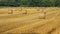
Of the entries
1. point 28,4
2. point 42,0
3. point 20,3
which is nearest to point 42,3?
point 42,0

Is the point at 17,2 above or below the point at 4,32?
below

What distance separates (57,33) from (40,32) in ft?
0.50

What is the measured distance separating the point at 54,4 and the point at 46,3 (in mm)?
615

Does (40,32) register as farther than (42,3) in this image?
No

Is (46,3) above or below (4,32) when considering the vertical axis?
below

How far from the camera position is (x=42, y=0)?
10930mm

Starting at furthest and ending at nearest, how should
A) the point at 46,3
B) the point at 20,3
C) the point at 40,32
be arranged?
the point at 46,3 → the point at 20,3 → the point at 40,32

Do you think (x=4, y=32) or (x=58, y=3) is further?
(x=58, y=3)

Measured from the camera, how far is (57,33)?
194cm

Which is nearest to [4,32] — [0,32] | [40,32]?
[0,32]

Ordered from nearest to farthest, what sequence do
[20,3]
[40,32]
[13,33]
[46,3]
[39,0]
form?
[13,33] < [40,32] < [20,3] < [46,3] < [39,0]

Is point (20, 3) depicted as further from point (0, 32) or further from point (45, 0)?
point (0, 32)

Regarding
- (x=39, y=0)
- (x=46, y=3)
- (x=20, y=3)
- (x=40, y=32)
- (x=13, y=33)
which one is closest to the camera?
(x=13, y=33)

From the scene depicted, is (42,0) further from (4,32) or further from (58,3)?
(4,32)
